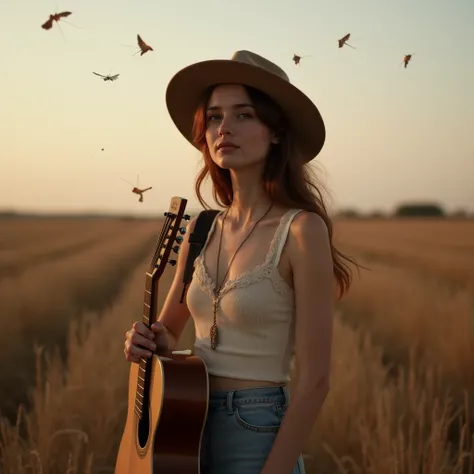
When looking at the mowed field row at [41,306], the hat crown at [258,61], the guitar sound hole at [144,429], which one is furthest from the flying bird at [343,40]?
the mowed field row at [41,306]

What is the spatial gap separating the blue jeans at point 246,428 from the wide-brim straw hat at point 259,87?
2.58 feet

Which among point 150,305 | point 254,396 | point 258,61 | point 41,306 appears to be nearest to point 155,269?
point 150,305

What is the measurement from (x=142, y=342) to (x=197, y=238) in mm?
360

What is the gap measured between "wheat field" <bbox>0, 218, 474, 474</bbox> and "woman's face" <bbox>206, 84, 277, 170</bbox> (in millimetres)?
1310

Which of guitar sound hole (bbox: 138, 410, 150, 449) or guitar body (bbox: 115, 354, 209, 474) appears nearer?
guitar body (bbox: 115, 354, 209, 474)

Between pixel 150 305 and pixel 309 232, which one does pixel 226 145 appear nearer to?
pixel 309 232

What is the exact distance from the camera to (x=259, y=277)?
205 centimetres

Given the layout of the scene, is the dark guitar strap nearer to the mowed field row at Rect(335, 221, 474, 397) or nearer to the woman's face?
the woman's face

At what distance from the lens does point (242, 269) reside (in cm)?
212

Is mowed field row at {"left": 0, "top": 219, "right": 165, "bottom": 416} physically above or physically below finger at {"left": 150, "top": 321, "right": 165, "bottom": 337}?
below

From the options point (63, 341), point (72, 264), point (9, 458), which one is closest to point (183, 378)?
point (9, 458)

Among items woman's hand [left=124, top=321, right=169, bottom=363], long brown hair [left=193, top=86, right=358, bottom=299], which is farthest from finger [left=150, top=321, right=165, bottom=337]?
long brown hair [left=193, top=86, right=358, bottom=299]

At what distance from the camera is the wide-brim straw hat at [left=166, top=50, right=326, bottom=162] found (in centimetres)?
220

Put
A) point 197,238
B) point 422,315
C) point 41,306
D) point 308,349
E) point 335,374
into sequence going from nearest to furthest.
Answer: point 308,349 < point 197,238 < point 335,374 < point 422,315 < point 41,306
